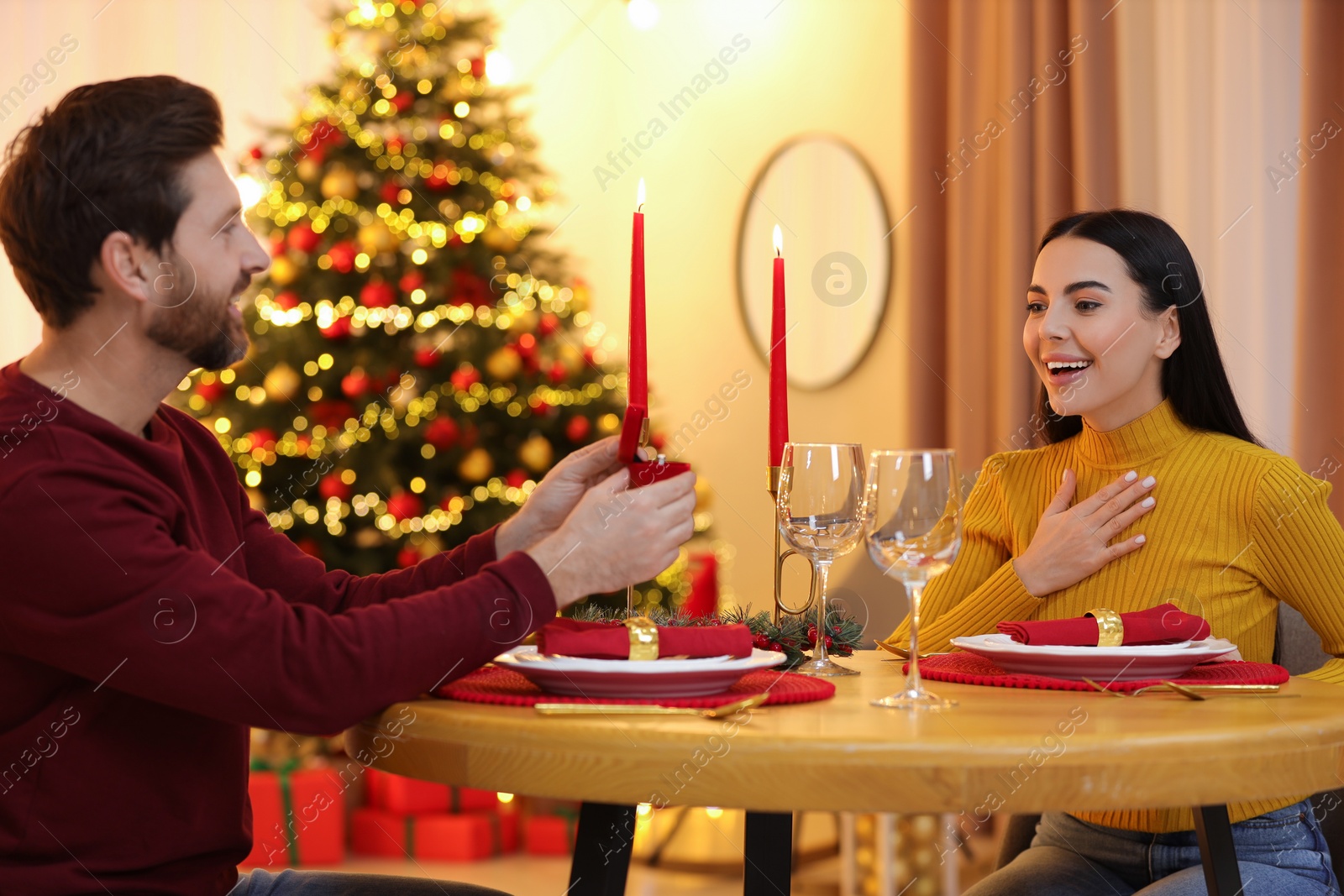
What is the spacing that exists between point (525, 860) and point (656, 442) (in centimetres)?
136

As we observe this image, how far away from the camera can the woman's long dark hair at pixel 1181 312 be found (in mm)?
1783

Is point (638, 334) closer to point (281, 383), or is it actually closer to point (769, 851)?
point (769, 851)

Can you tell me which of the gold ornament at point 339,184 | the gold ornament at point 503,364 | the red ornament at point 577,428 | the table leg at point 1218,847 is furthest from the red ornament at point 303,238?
the table leg at point 1218,847

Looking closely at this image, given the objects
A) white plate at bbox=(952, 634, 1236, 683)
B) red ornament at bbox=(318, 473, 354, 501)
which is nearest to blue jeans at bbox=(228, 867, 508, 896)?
white plate at bbox=(952, 634, 1236, 683)

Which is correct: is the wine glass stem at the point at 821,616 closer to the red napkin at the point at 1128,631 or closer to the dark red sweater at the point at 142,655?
the red napkin at the point at 1128,631

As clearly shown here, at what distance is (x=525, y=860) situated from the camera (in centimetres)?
349

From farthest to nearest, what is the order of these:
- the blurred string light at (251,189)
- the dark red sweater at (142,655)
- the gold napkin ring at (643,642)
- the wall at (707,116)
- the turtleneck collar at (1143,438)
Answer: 1. the blurred string light at (251,189)
2. the wall at (707,116)
3. the turtleneck collar at (1143,438)
4. the gold napkin ring at (643,642)
5. the dark red sweater at (142,655)

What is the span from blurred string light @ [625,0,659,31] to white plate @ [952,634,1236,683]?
4.23 m

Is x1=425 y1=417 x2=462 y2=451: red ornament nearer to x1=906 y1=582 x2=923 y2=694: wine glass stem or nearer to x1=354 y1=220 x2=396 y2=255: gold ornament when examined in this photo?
x1=354 y1=220 x2=396 y2=255: gold ornament

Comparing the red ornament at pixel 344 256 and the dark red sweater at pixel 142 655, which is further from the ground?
the red ornament at pixel 344 256

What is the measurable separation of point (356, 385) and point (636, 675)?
8.97ft

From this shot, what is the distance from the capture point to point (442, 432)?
3639 mm

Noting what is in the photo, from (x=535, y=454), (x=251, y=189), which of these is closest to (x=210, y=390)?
(x=251, y=189)

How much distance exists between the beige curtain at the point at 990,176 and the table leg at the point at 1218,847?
227cm
